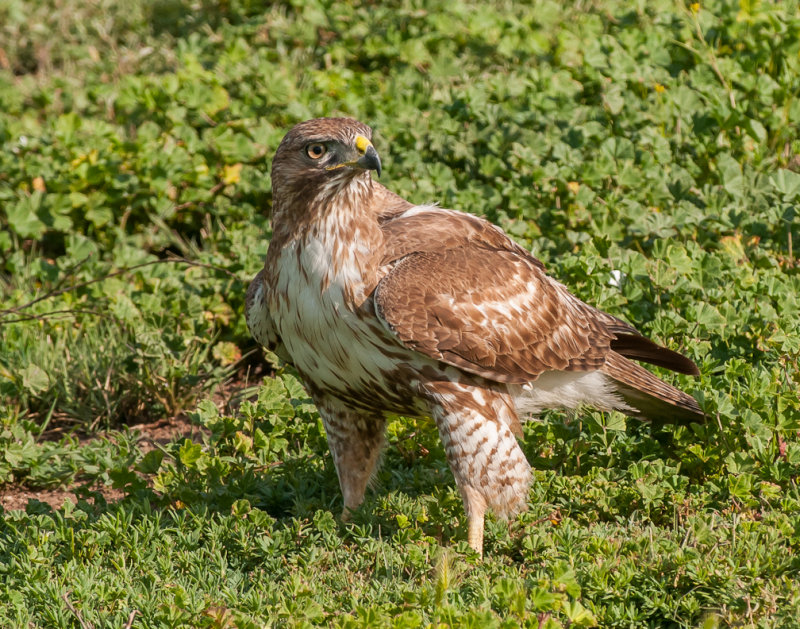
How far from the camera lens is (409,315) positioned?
4.48m

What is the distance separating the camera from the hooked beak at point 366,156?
14.6ft

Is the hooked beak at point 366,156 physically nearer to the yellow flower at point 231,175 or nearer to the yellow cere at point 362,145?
the yellow cere at point 362,145

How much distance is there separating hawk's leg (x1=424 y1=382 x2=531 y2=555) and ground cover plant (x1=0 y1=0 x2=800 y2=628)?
4.8 inches

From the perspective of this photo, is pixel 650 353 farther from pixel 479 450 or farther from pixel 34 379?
pixel 34 379

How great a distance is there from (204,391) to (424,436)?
1648mm

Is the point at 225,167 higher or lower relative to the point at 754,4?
lower

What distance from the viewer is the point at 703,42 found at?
7660 mm

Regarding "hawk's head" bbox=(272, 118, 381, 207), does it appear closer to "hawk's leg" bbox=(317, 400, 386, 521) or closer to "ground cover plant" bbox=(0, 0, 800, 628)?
"hawk's leg" bbox=(317, 400, 386, 521)

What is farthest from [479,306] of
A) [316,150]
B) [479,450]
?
[316,150]

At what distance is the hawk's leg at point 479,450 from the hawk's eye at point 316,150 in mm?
1060

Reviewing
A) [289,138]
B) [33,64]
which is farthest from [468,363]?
[33,64]

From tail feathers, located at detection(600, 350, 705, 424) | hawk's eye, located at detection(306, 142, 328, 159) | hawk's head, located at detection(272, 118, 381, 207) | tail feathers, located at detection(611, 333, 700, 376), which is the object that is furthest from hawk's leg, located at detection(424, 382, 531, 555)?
hawk's eye, located at detection(306, 142, 328, 159)

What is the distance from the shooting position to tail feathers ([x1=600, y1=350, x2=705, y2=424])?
5.18 metres

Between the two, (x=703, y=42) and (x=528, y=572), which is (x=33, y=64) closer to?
(x=703, y=42)
